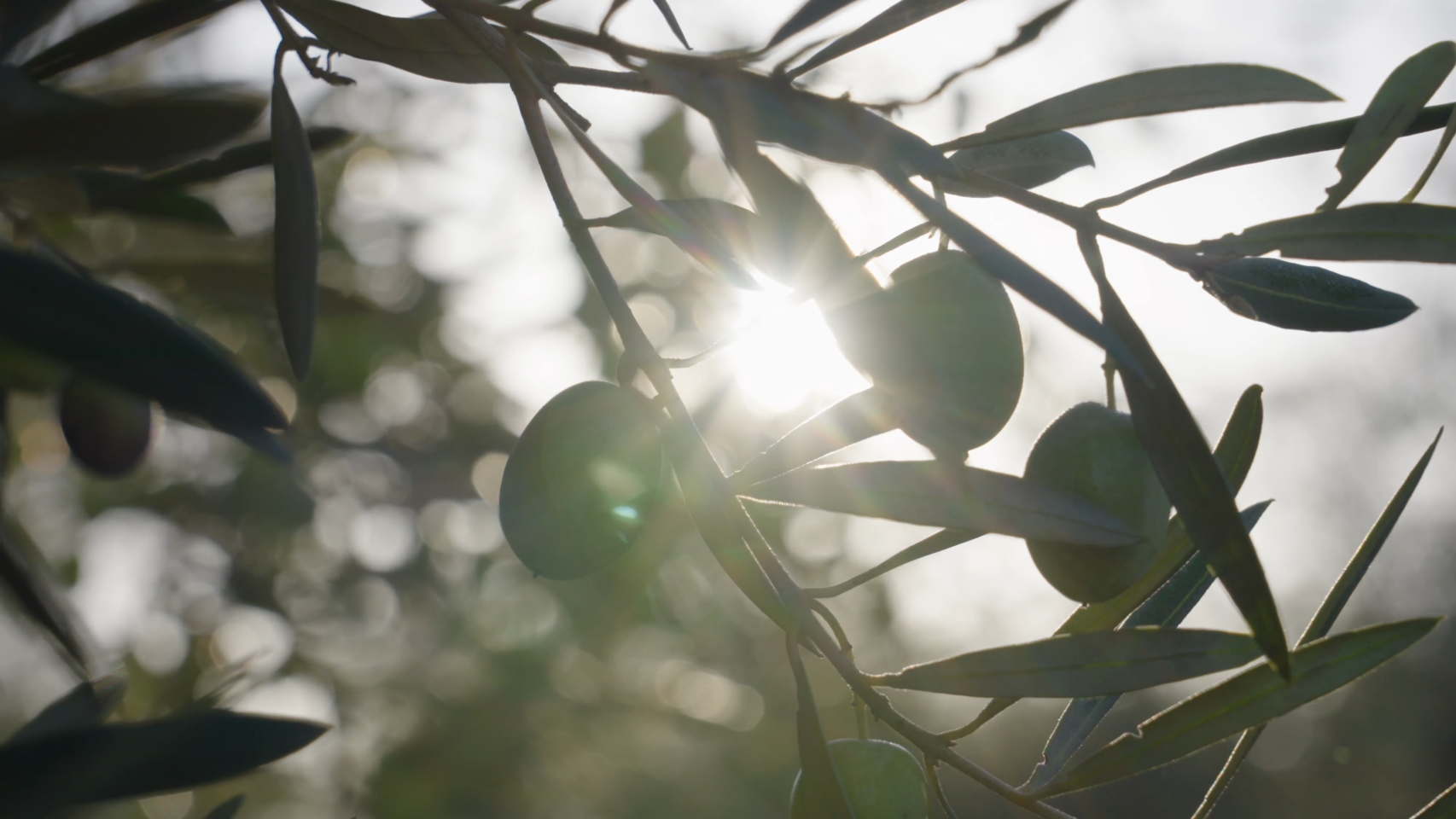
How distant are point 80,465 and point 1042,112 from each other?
786 mm

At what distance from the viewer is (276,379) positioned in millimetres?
3395

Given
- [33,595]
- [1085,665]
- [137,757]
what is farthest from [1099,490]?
[33,595]

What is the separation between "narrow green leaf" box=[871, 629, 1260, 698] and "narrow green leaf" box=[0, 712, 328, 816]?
1.01 feet

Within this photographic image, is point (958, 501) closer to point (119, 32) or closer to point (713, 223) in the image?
point (713, 223)

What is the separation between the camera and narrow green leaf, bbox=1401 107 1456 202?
1.94 ft

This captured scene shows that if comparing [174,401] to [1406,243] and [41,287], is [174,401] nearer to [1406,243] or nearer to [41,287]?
[41,287]

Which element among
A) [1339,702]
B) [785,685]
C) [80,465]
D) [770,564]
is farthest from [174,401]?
[1339,702]

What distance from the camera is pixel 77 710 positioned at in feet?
1.83

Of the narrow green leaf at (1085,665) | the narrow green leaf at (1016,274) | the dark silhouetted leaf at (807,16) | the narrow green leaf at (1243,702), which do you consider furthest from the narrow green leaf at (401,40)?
the narrow green leaf at (1243,702)

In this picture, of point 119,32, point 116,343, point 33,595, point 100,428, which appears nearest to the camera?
point 116,343

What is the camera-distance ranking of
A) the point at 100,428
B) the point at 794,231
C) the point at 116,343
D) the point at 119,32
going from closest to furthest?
1. the point at 116,343
2. the point at 794,231
3. the point at 119,32
4. the point at 100,428

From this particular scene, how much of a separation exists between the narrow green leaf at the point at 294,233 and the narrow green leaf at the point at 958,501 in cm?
38

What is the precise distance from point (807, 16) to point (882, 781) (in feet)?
1.51

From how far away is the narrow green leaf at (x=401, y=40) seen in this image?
0.68m
